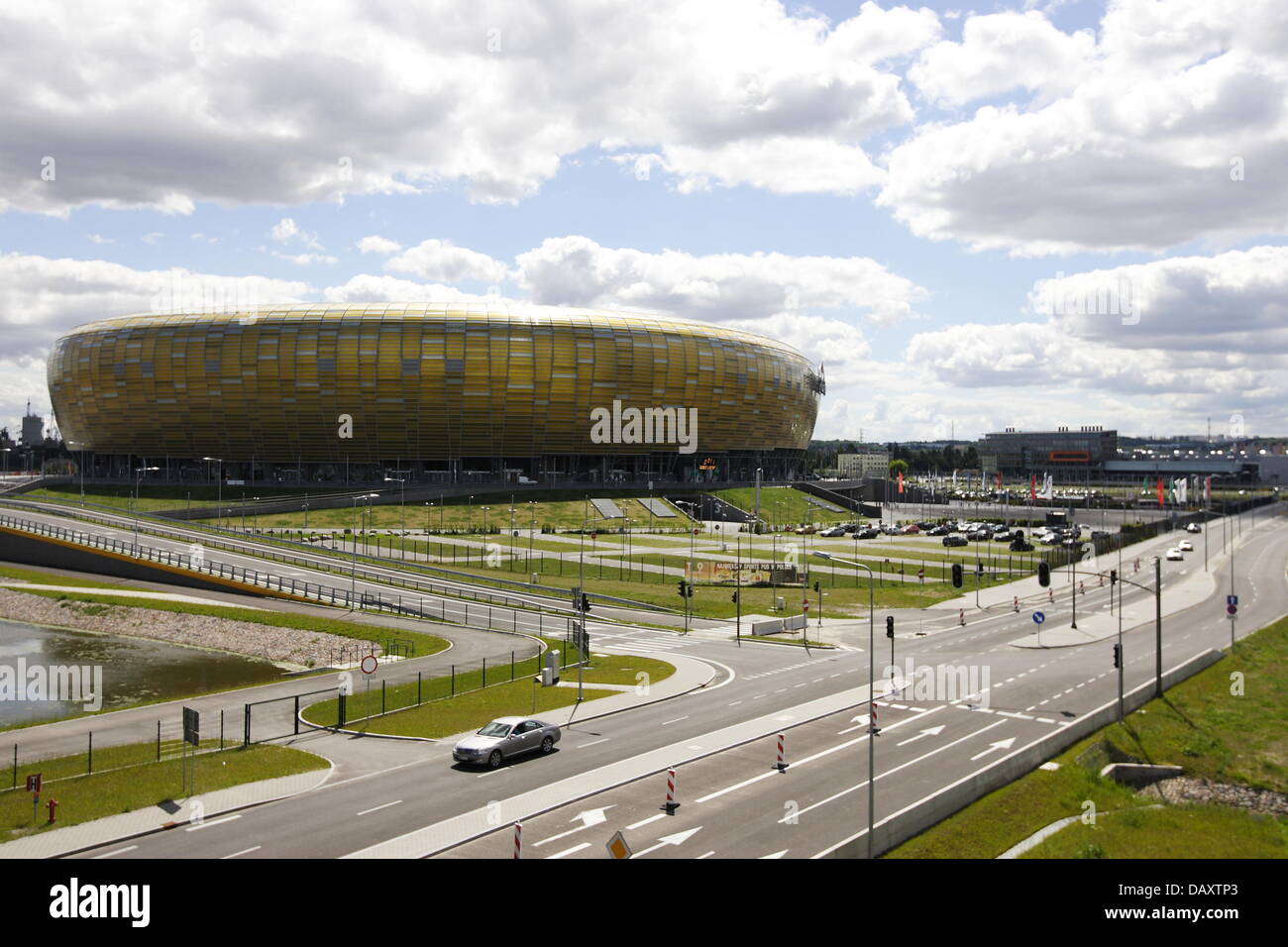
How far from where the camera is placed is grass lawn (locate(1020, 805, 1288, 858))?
2108cm

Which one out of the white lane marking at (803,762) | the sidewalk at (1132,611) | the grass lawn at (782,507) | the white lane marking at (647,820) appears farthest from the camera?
the grass lawn at (782,507)

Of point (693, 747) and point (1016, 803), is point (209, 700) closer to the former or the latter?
point (693, 747)

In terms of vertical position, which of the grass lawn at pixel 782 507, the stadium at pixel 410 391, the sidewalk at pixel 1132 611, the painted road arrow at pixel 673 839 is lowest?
the sidewalk at pixel 1132 611

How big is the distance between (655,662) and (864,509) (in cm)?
10330

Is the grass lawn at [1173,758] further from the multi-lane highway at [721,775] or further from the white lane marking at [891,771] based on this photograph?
the white lane marking at [891,771]

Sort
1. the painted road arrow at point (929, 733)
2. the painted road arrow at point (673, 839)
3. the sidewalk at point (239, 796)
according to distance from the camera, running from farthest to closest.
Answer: the painted road arrow at point (929, 733)
the sidewalk at point (239, 796)
the painted road arrow at point (673, 839)

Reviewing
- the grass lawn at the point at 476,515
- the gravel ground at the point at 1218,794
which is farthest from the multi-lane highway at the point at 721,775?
the grass lawn at the point at 476,515

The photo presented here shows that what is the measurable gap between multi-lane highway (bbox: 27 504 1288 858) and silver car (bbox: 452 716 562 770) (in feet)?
1.45

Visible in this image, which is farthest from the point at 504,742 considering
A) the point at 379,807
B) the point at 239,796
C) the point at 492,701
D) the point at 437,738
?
the point at 492,701

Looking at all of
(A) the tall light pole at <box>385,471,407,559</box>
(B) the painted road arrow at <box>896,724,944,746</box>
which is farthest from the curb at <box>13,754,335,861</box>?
(A) the tall light pole at <box>385,471,407,559</box>

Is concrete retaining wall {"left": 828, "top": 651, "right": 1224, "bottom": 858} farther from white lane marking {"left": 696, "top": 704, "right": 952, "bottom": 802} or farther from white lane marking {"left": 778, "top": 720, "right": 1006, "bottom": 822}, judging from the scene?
white lane marking {"left": 696, "top": 704, "right": 952, "bottom": 802}

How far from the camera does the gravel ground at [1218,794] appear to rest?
93.7 ft

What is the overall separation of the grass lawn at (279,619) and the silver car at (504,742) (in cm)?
1897
